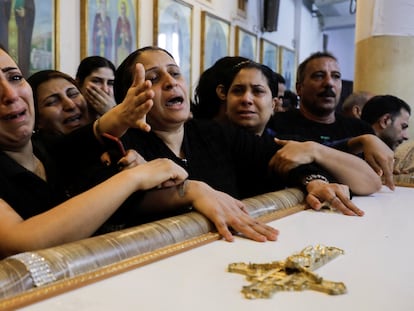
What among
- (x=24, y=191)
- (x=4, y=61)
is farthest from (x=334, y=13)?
(x=24, y=191)

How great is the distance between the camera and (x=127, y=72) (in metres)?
2.12

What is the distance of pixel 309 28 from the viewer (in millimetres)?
11570

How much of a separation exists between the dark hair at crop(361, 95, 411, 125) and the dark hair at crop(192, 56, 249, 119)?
169cm

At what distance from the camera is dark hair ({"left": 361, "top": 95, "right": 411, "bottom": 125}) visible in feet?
13.6

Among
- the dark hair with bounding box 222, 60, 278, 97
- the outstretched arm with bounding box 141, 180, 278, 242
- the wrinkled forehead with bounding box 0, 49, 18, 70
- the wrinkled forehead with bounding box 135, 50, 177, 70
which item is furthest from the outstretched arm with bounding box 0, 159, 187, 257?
the dark hair with bounding box 222, 60, 278, 97

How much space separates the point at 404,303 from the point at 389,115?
140 inches

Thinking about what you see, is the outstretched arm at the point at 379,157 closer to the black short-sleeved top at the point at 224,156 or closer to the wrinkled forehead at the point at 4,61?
the black short-sleeved top at the point at 224,156

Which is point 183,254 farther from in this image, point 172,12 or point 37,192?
point 172,12

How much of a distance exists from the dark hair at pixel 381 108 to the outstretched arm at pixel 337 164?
229 cm

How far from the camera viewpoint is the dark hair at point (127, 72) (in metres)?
2.08

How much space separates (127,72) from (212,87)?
2.80 ft

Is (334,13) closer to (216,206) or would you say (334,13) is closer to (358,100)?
(358,100)

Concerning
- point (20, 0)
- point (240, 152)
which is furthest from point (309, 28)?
point (240, 152)

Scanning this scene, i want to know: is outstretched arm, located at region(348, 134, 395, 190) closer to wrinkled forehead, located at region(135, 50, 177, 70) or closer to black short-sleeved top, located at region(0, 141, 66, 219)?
wrinkled forehead, located at region(135, 50, 177, 70)
